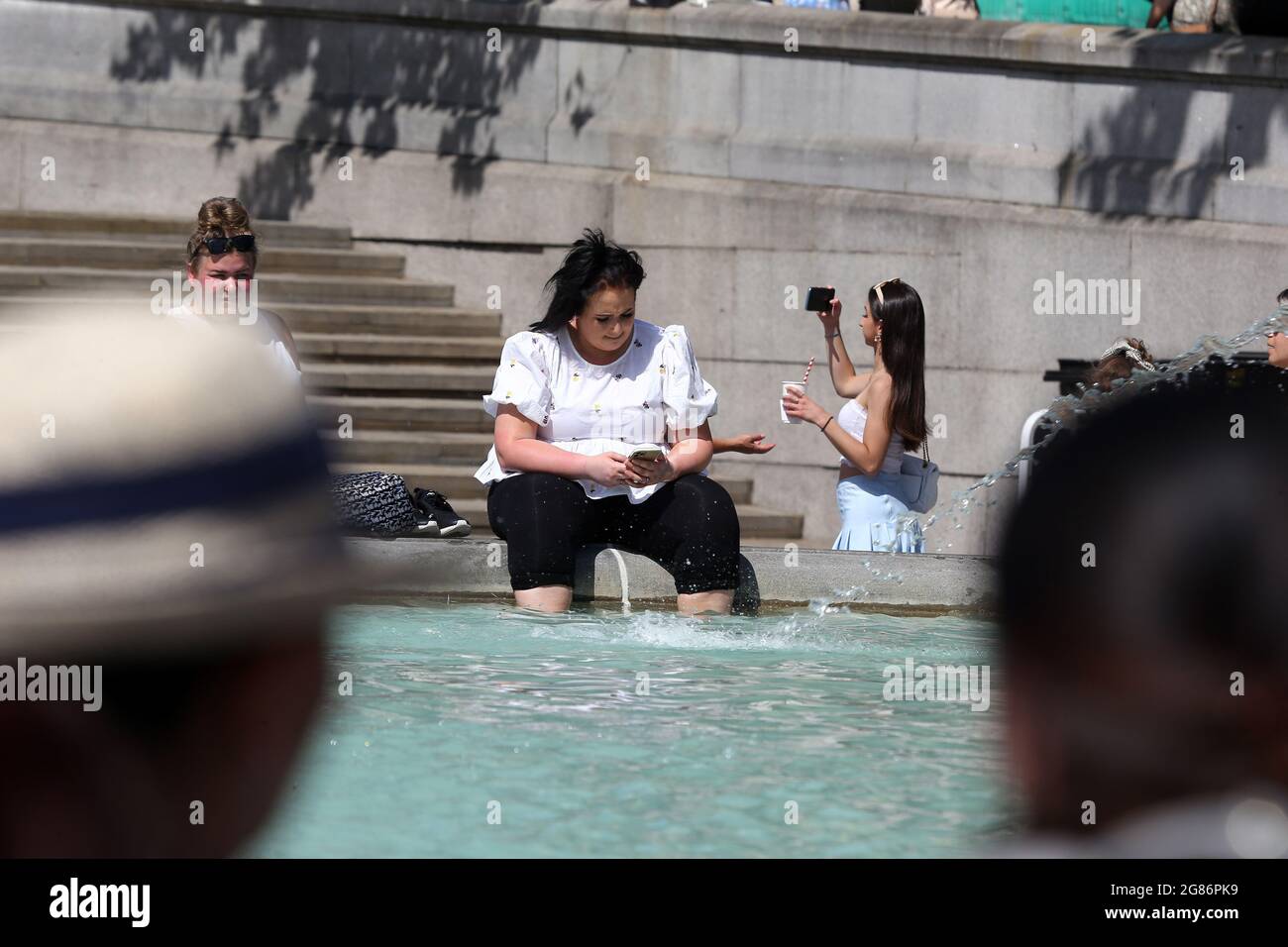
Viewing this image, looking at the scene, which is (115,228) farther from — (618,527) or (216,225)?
(618,527)

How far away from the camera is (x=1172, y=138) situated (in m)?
10.6

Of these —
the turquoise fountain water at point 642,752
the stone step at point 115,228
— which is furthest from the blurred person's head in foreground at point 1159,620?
the stone step at point 115,228

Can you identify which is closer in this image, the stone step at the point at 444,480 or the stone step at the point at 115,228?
the stone step at the point at 444,480

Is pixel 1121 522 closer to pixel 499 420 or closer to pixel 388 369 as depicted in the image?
pixel 499 420

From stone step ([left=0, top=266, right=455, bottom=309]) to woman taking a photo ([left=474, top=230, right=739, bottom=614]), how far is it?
14.4 ft

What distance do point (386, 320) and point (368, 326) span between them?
0.13m

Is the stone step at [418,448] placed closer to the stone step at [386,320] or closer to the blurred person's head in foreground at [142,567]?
the stone step at [386,320]

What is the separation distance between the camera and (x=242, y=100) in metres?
13.0

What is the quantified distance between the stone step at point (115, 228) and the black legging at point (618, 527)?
5710 mm

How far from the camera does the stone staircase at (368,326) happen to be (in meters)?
10.9

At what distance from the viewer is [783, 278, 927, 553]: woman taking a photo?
25.6 feet
